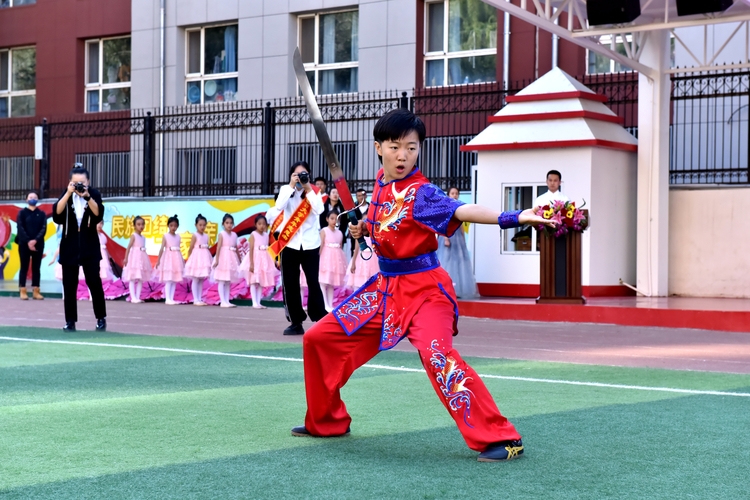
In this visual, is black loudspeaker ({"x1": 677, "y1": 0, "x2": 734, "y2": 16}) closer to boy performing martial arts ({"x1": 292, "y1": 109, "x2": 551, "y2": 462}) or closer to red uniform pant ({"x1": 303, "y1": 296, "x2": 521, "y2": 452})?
boy performing martial arts ({"x1": 292, "y1": 109, "x2": 551, "y2": 462})

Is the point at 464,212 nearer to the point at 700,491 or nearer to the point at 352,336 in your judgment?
the point at 352,336

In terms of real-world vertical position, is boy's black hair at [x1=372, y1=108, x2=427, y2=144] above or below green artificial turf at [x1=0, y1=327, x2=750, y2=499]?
above

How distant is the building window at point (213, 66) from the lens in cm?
2736

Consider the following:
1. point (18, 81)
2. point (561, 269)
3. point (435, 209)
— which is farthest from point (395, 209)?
point (18, 81)

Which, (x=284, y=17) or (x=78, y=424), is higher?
(x=284, y=17)

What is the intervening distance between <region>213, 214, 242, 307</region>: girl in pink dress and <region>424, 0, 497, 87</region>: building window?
23.5 ft

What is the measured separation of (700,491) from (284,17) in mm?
22934

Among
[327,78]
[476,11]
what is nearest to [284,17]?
[327,78]

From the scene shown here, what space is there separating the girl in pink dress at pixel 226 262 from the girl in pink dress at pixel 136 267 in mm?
1615

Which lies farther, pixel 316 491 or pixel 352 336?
pixel 352 336

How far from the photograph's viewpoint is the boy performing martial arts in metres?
5.02

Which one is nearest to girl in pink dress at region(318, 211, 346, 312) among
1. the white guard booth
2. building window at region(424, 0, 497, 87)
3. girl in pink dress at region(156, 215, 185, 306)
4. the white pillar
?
the white guard booth

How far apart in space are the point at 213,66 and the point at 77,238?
16.0 meters

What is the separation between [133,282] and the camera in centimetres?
1967
